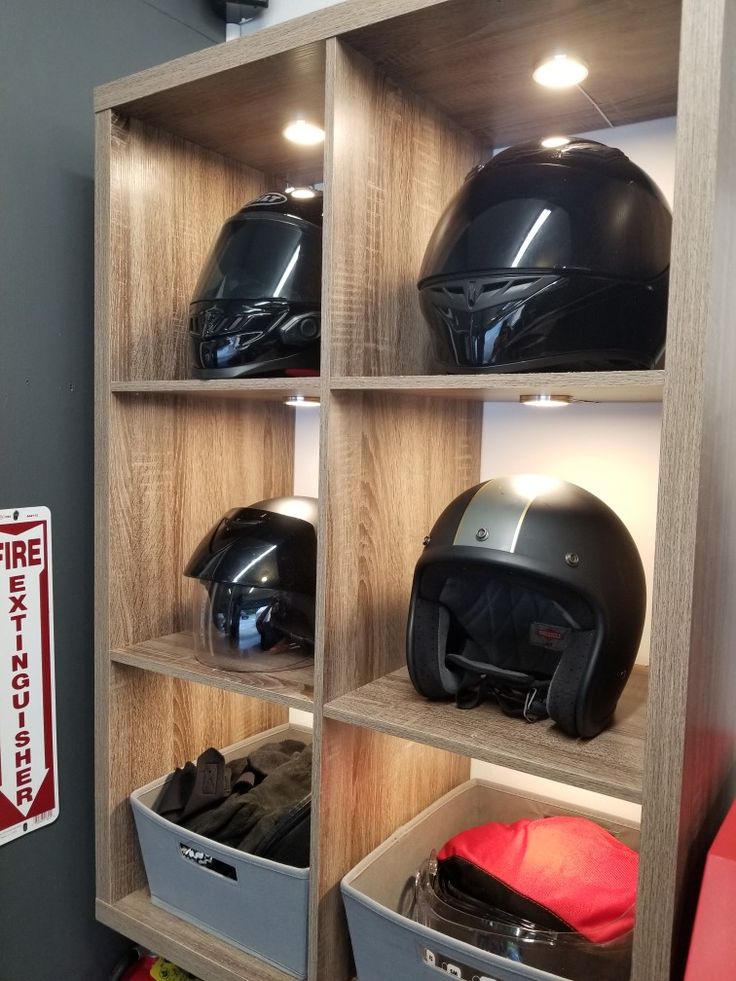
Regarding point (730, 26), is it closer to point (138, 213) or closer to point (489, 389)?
point (489, 389)

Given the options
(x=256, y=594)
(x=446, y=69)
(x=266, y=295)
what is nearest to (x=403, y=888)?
(x=256, y=594)

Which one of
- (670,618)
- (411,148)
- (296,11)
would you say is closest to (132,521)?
(411,148)

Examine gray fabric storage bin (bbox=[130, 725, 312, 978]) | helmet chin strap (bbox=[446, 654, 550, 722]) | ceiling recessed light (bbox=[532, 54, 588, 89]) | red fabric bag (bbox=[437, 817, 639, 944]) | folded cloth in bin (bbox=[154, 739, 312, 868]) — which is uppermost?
ceiling recessed light (bbox=[532, 54, 588, 89])

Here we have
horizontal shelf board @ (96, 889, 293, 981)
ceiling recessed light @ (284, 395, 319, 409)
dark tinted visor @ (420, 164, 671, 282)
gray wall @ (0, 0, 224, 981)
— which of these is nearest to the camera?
dark tinted visor @ (420, 164, 671, 282)

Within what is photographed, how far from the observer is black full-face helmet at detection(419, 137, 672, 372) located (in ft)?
3.19

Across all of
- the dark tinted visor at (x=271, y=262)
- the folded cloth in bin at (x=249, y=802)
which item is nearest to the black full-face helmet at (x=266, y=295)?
the dark tinted visor at (x=271, y=262)

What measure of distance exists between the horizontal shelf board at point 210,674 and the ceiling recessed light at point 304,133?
931mm

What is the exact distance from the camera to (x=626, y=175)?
0.99 m

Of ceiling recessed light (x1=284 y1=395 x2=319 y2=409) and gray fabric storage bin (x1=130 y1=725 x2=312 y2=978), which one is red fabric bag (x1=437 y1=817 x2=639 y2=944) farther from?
ceiling recessed light (x1=284 y1=395 x2=319 y2=409)

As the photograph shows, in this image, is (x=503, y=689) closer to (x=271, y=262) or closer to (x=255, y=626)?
(x=255, y=626)

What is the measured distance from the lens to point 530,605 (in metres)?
1.08

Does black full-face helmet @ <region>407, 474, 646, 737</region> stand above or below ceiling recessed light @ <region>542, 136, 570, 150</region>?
below

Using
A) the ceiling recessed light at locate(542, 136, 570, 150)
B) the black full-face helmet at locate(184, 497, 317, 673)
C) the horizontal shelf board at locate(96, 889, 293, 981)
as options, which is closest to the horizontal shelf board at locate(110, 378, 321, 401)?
the black full-face helmet at locate(184, 497, 317, 673)

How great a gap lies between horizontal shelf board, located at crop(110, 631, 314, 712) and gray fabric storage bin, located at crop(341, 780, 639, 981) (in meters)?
0.28
